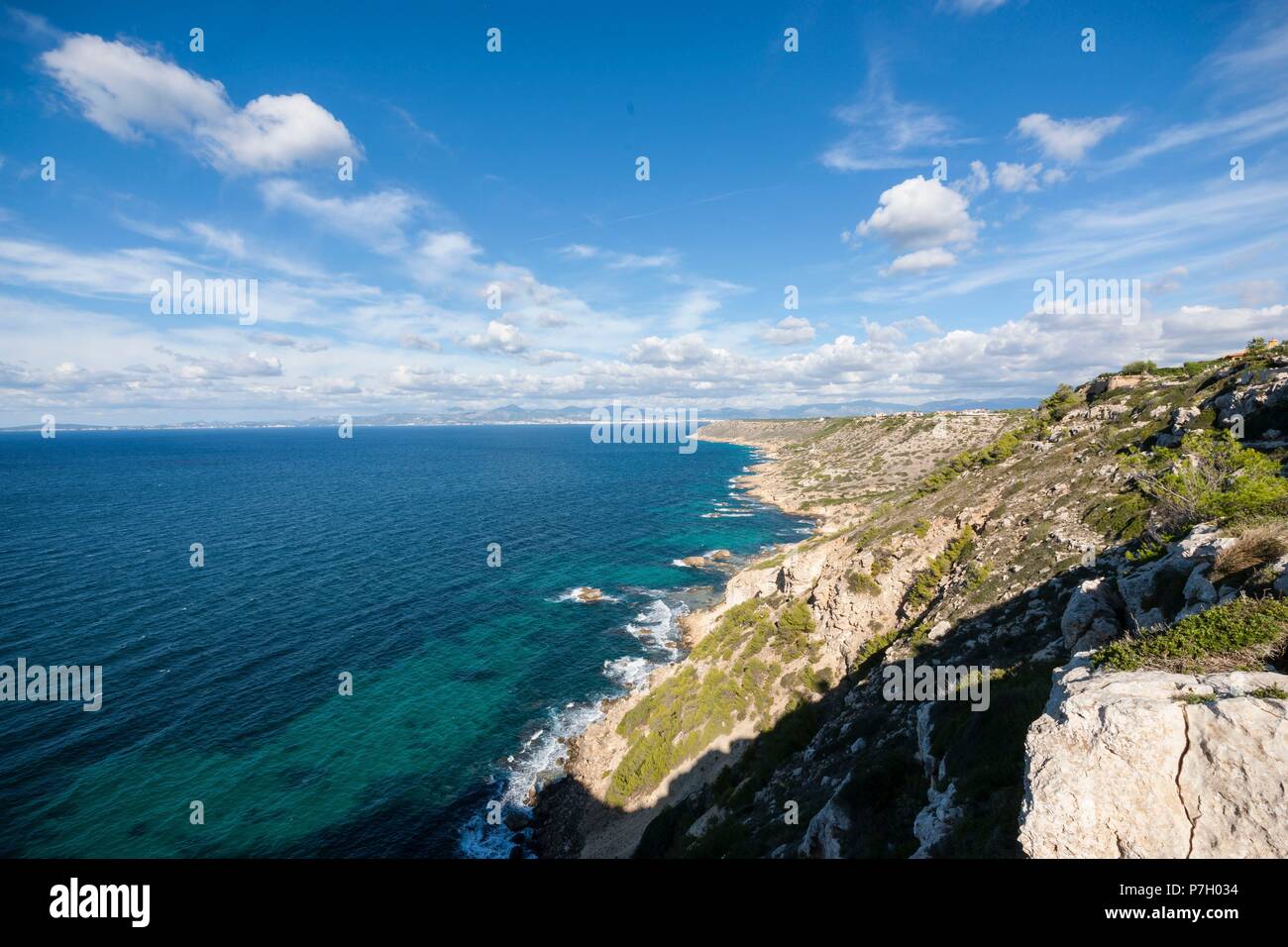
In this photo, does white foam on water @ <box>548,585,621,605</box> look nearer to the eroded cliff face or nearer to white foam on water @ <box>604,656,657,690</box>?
white foam on water @ <box>604,656,657,690</box>

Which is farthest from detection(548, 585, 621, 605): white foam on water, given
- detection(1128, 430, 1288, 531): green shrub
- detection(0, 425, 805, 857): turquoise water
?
detection(1128, 430, 1288, 531): green shrub

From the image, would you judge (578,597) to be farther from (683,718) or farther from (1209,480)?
(1209,480)

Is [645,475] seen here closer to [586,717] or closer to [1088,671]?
[586,717]

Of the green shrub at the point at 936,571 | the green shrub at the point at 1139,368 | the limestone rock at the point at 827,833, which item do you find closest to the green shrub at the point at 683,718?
the green shrub at the point at 936,571

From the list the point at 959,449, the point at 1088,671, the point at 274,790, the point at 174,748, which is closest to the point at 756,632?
the point at 1088,671

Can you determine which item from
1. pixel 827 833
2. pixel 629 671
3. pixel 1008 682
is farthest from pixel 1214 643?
pixel 629 671
